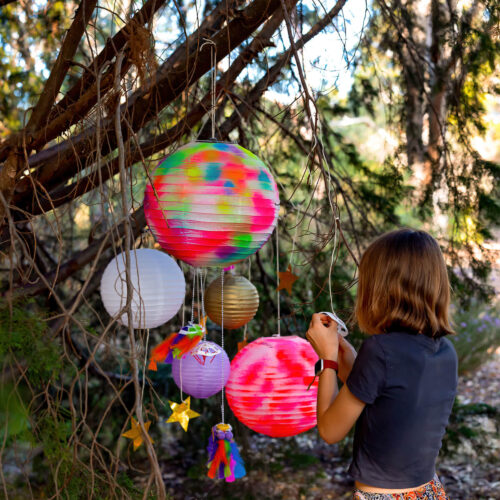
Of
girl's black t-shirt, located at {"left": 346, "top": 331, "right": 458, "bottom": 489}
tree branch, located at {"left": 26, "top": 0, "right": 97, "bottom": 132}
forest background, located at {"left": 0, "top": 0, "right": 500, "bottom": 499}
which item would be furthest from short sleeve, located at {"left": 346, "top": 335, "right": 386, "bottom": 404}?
tree branch, located at {"left": 26, "top": 0, "right": 97, "bottom": 132}

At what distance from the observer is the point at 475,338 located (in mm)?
6445

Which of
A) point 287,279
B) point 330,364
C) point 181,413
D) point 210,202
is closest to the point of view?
point 330,364

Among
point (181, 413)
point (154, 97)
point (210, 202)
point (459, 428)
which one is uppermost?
point (154, 97)

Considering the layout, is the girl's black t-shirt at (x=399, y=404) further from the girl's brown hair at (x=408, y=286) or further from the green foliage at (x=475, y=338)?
the green foliage at (x=475, y=338)

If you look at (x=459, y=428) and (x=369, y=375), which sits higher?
(x=369, y=375)

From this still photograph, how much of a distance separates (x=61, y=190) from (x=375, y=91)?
229 cm

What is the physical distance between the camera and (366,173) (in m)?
3.42

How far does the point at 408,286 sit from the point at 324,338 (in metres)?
0.22

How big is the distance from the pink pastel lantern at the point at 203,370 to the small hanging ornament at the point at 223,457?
0.43 ft

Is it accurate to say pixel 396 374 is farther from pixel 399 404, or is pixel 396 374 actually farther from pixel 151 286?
pixel 151 286

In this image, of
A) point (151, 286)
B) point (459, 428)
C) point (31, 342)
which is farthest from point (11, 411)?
point (459, 428)

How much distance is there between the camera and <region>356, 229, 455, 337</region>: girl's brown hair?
1337mm

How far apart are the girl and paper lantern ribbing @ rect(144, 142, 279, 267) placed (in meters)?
0.32

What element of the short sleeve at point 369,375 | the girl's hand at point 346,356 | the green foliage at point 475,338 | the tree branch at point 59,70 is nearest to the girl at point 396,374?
the short sleeve at point 369,375
